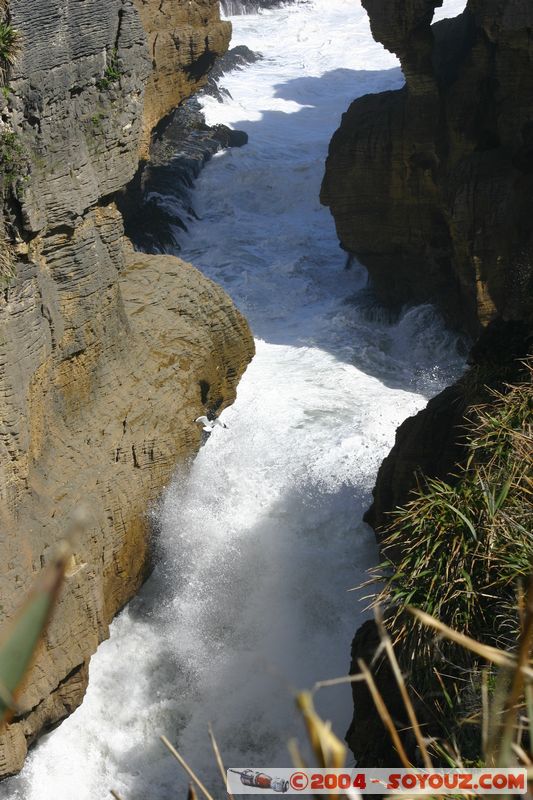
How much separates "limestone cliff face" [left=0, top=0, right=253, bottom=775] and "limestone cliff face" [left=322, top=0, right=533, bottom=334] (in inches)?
160

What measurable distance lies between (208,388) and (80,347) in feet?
6.94

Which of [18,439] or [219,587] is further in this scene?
[219,587]

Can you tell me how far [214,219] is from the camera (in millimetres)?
20875

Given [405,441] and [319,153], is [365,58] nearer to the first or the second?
[319,153]

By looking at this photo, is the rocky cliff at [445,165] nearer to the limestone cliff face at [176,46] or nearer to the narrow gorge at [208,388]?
the narrow gorge at [208,388]

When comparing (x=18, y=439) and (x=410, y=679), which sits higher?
(x=18, y=439)

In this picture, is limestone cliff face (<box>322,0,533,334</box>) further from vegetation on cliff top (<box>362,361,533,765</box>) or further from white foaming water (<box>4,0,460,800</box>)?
vegetation on cliff top (<box>362,361,533,765</box>)

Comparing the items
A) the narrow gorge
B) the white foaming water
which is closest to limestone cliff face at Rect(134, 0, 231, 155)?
the narrow gorge

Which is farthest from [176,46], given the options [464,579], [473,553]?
[464,579]

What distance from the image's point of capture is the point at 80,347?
340 inches

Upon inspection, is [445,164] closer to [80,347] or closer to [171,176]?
[171,176]

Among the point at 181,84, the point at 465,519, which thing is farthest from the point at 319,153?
the point at 465,519

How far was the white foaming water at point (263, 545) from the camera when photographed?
8.22m

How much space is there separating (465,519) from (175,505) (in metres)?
4.54
